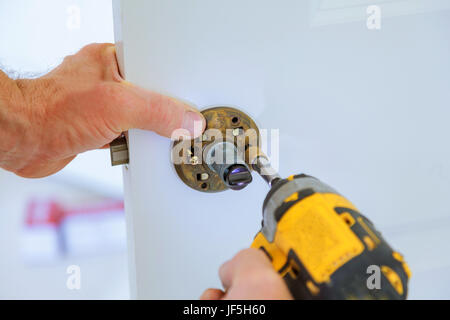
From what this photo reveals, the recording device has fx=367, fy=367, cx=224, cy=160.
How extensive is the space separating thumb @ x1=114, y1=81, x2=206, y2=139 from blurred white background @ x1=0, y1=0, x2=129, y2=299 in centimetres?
64

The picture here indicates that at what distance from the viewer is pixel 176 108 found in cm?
45

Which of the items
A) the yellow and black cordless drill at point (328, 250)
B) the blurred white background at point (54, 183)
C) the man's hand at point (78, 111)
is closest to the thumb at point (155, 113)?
the man's hand at point (78, 111)

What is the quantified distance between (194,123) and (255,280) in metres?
0.21

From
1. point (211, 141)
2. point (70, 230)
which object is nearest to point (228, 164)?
point (211, 141)

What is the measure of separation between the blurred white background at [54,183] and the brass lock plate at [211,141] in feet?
2.21

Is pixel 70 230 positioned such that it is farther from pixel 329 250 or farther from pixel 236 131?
pixel 329 250

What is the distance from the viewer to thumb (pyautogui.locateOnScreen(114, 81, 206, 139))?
17.2 inches

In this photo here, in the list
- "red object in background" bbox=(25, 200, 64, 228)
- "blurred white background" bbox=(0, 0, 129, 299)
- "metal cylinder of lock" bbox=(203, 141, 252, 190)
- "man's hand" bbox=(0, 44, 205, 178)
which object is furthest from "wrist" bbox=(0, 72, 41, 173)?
"red object in background" bbox=(25, 200, 64, 228)

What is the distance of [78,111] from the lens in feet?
1.62

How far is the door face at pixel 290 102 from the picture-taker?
17.5 inches

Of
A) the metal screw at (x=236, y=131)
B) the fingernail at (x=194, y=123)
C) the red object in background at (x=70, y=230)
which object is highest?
the fingernail at (x=194, y=123)

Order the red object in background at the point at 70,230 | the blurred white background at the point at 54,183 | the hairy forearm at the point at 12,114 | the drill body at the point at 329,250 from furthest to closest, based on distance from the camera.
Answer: the red object in background at the point at 70,230, the blurred white background at the point at 54,183, the hairy forearm at the point at 12,114, the drill body at the point at 329,250

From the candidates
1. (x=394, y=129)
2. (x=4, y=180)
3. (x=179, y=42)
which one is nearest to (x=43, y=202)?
(x=4, y=180)

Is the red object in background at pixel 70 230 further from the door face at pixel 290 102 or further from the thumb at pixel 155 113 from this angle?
the thumb at pixel 155 113
